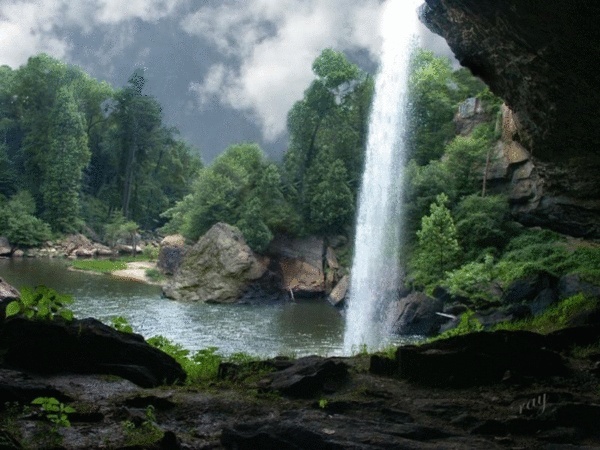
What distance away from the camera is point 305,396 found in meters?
5.44

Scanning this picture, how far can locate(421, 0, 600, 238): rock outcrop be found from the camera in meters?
5.79

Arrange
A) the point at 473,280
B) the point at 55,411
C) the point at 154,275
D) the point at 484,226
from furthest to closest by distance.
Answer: the point at 154,275 < the point at 484,226 < the point at 473,280 < the point at 55,411

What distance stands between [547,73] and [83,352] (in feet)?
19.4

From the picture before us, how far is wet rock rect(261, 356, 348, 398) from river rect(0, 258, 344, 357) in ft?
27.3

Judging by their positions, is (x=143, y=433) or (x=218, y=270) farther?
(x=218, y=270)

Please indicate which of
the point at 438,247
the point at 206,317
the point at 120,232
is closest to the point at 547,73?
the point at 438,247

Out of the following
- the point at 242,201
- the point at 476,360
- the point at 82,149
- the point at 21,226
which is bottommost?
the point at 476,360

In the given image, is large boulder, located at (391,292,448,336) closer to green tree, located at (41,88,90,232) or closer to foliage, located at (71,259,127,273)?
foliage, located at (71,259,127,273)

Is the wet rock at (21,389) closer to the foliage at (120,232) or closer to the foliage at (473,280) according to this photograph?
the foliage at (473,280)

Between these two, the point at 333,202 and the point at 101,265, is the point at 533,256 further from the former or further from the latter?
the point at 101,265

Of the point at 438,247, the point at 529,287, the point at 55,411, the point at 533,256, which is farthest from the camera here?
the point at 438,247

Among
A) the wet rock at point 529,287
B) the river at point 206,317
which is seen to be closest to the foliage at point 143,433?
Result: the river at point 206,317

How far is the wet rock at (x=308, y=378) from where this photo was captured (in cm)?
550

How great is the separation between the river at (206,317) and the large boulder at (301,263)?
1017mm
